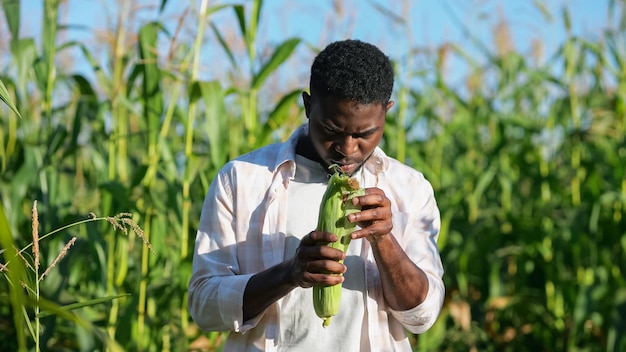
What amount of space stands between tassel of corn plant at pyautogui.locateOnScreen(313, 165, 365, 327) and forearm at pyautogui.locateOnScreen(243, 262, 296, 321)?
78 millimetres

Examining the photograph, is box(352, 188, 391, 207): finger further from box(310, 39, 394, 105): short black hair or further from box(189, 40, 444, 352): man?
box(310, 39, 394, 105): short black hair

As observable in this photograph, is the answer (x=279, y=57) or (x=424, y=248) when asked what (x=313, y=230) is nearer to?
(x=424, y=248)

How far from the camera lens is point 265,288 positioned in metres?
1.87

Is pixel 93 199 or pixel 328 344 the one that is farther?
pixel 93 199

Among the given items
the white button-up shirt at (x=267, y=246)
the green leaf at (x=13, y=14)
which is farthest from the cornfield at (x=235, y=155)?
the white button-up shirt at (x=267, y=246)

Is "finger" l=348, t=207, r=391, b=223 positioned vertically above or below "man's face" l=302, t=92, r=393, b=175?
below

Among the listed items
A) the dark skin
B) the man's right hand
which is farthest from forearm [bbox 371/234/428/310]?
the man's right hand

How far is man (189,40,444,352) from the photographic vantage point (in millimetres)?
1928

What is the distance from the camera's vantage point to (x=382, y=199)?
180 centimetres

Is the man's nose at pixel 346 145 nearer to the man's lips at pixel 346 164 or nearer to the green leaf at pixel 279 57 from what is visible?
the man's lips at pixel 346 164

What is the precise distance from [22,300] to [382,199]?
3.07 ft

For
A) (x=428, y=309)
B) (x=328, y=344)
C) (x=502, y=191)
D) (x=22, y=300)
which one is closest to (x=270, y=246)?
(x=328, y=344)

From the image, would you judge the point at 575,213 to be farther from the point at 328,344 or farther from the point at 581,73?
the point at 328,344

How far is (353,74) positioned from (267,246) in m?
0.45
